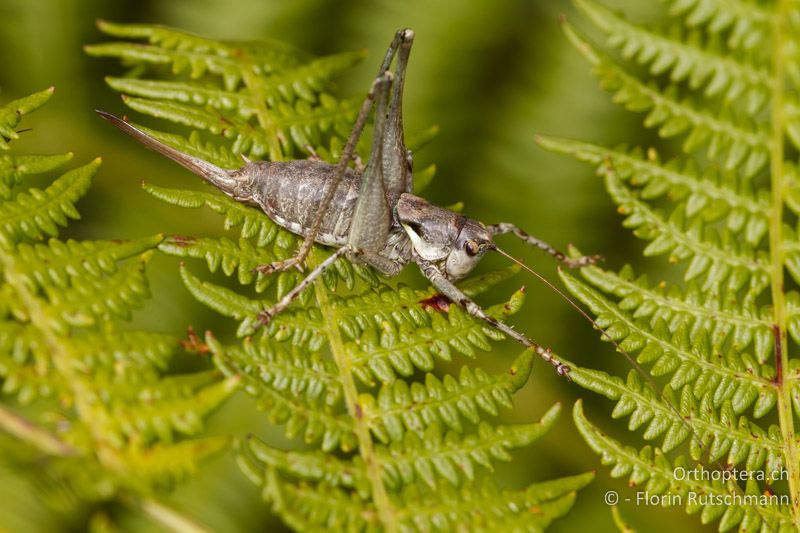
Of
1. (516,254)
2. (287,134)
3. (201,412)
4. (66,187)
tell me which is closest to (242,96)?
(287,134)

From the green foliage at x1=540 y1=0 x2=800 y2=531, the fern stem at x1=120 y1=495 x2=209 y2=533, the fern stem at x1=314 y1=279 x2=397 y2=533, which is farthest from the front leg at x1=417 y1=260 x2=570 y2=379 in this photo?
the fern stem at x1=120 y1=495 x2=209 y2=533

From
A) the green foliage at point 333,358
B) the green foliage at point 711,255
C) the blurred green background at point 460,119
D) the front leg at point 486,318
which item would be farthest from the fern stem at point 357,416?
the blurred green background at point 460,119

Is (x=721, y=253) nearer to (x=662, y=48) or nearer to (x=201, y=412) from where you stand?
(x=662, y=48)

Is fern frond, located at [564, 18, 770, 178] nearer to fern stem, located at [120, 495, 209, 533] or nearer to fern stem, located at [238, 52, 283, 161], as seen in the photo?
fern stem, located at [238, 52, 283, 161]

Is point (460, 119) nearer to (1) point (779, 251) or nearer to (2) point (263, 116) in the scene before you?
(2) point (263, 116)

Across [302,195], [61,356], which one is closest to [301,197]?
[302,195]

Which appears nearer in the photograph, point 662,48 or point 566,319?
point 662,48
